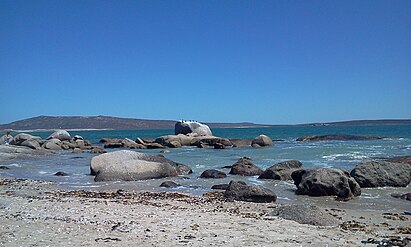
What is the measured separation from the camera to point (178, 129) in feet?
197

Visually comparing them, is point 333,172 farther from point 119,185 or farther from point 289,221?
point 119,185

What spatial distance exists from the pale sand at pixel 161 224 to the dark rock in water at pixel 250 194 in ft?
1.55

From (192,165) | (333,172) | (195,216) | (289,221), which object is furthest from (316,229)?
(192,165)

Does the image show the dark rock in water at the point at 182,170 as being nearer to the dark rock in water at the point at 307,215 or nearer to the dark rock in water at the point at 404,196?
the dark rock in water at the point at 404,196

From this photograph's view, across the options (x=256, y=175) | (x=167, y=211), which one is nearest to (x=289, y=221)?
(x=167, y=211)

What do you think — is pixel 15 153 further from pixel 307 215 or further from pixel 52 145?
pixel 307 215

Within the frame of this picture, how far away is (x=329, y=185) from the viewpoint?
48.5 feet

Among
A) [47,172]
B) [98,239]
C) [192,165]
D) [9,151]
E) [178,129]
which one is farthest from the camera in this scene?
[178,129]

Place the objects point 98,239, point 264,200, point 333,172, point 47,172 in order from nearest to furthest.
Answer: point 98,239 < point 264,200 < point 333,172 < point 47,172

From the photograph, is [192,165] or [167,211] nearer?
[167,211]

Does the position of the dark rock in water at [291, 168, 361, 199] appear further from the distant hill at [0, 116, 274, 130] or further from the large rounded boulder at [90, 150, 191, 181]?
the distant hill at [0, 116, 274, 130]

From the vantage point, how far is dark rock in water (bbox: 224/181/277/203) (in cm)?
1362

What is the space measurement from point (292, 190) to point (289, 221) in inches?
250

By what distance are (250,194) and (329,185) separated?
119 inches
